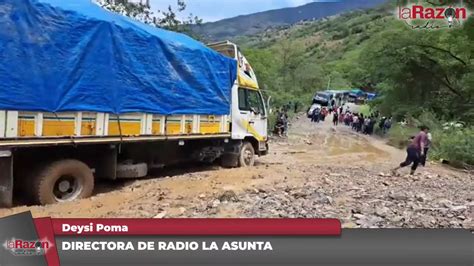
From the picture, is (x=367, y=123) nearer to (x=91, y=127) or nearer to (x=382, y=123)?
(x=382, y=123)

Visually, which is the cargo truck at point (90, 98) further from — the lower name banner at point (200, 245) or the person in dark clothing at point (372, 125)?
the person in dark clothing at point (372, 125)

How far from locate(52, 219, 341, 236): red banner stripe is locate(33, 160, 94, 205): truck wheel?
2139 mm

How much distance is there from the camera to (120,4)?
1573 cm

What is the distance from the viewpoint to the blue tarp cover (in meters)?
4.13

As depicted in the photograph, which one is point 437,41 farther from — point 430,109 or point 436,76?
point 430,109

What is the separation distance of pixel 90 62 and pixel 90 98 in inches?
16.3

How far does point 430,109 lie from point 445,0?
12.3 metres

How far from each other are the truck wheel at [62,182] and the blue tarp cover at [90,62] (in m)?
0.74

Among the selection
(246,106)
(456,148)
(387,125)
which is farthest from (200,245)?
(387,125)

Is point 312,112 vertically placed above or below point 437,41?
below

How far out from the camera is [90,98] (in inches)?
191

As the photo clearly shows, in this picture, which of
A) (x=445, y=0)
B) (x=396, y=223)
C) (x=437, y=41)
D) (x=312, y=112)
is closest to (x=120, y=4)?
(x=437, y=41)

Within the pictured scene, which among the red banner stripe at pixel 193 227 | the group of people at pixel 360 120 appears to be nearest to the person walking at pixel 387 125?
the group of people at pixel 360 120

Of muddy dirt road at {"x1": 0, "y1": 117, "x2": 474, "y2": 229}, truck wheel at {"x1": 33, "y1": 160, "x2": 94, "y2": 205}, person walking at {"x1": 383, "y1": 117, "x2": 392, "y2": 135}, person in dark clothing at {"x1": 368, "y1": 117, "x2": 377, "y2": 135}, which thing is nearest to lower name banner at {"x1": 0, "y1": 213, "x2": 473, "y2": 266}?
muddy dirt road at {"x1": 0, "y1": 117, "x2": 474, "y2": 229}
